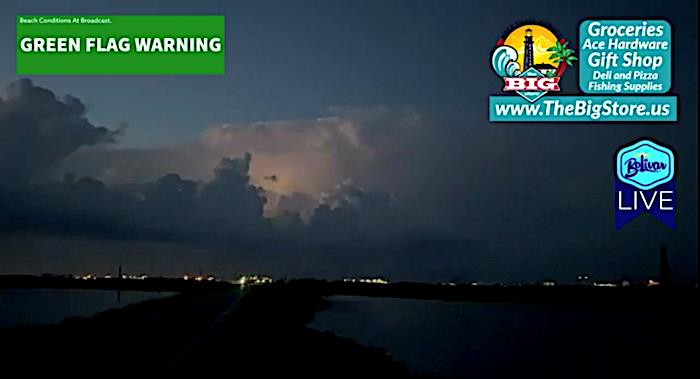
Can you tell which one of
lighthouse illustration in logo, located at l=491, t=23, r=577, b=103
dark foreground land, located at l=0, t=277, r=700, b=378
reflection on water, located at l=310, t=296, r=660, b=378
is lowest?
reflection on water, located at l=310, t=296, r=660, b=378

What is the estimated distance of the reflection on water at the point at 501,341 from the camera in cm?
5038

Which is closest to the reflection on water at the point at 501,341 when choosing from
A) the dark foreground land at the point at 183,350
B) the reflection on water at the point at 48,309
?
the dark foreground land at the point at 183,350

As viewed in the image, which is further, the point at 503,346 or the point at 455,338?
the point at 455,338

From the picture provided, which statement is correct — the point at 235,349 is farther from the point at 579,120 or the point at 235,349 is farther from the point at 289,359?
the point at 579,120

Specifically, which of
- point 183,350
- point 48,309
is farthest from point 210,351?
point 48,309

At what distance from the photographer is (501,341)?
2783 inches

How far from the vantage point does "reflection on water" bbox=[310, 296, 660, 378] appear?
50.4 m

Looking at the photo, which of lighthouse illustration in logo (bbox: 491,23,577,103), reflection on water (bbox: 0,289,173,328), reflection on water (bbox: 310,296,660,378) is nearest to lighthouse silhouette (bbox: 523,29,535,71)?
lighthouse illustration in logo (bbox: 491,23,577,103)

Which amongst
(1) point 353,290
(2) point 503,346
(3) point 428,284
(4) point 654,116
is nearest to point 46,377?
(4) point 654,116

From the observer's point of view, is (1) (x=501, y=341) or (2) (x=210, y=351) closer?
(2) (x=210, y=351)

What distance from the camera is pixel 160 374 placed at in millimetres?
20203

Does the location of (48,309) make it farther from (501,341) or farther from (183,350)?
(183,350)

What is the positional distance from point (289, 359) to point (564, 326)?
69773mm

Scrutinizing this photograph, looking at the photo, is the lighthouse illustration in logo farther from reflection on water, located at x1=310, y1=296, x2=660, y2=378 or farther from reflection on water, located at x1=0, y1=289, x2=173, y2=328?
reflection on water, located at x1=0, y1=289, x2=173, y2=328
